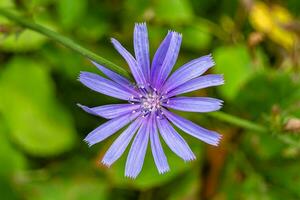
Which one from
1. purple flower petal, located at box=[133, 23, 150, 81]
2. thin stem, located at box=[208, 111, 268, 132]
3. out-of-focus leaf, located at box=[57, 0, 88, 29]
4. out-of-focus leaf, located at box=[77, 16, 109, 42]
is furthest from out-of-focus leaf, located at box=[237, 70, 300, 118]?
purple flower petal, located at box=[133, 23, 150, 81]

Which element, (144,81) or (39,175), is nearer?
(144,81)

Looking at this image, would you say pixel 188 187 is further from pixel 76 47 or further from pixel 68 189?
pixel 76 47

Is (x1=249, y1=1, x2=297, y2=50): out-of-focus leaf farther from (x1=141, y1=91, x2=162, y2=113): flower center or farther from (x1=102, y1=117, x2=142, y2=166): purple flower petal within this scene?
(x1=102, y1=117, x2=142, y2=166): purple flower petal

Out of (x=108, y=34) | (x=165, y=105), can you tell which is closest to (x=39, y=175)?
(x=108, y=34)

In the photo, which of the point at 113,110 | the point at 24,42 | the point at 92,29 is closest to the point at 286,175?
the point at 92,29

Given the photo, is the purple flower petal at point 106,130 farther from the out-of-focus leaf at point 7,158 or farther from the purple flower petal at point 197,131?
the out-of-focus leaf at point 7,158

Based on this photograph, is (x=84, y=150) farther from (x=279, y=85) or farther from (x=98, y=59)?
(x=98, y=59)

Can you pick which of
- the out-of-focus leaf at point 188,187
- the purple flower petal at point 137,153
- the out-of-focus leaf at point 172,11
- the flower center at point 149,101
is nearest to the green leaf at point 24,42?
the out-of-focus leaf at point 172,11
